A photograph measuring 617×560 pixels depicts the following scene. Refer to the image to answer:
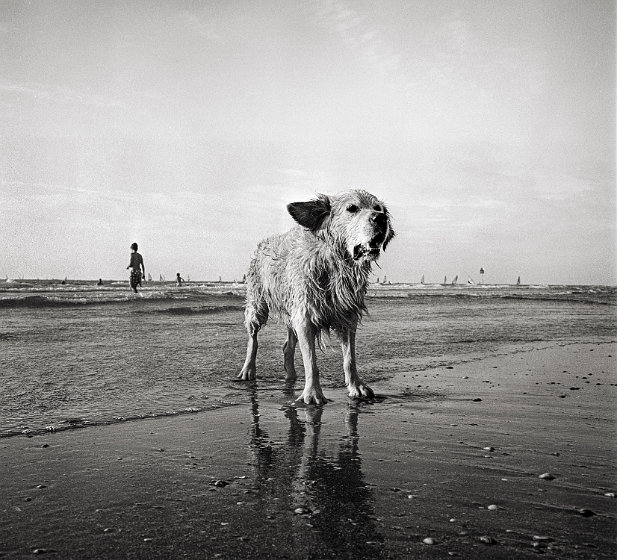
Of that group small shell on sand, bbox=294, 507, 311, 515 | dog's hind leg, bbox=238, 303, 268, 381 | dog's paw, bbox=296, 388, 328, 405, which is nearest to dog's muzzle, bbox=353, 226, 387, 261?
dog's paw, bbox=296, 388, 328, 405

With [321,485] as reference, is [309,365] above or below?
above

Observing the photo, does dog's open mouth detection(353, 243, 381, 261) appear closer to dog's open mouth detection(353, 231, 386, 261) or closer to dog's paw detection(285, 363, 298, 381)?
dog's open mouth detection(353, 231, 386, 261)

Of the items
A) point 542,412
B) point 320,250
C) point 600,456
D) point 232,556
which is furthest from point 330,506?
point 320,250

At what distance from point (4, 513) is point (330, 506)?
145 cm

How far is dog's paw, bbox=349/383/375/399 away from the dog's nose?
1.65 m

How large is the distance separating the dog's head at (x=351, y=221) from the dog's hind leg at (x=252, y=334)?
187 cm

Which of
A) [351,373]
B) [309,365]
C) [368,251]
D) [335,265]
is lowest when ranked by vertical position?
[351,373]

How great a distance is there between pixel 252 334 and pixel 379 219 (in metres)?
2.64

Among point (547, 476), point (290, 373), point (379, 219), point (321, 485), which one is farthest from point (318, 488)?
point (290, 373)

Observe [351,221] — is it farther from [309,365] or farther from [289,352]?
[289,352]

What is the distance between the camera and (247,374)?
665 centimetres

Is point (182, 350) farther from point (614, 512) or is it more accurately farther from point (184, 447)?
point (614, 512)

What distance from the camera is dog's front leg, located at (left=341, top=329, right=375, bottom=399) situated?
5.54m

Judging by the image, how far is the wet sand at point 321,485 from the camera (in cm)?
215
